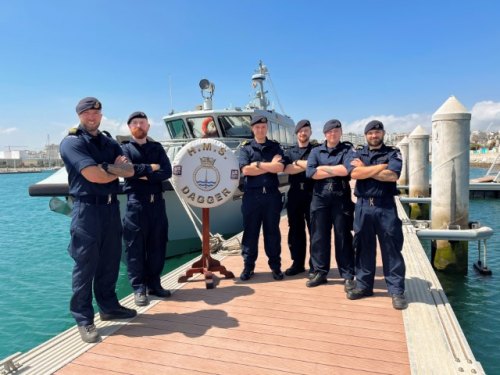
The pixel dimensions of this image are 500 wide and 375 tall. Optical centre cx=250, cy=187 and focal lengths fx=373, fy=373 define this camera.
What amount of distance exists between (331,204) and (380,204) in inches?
23.1

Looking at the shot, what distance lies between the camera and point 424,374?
235 cm

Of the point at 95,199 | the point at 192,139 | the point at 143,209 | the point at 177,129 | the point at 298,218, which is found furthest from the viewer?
the point at 177,129

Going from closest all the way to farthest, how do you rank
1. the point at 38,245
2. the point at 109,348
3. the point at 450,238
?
the point at 109,348 → the point at 450,238 → the point at 38,245

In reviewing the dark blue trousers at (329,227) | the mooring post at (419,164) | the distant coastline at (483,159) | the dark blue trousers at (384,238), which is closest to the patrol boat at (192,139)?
the dark blue trousers at (329,227)

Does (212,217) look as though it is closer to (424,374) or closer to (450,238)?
(450,238)

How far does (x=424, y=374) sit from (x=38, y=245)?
40.3ft

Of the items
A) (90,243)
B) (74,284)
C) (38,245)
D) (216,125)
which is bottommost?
(38,245)

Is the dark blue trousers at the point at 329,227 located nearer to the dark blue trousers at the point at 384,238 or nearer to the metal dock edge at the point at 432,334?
the dark blue trousers at the point at 384,238

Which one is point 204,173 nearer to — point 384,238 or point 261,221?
point 261,221

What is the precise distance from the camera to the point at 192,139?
28.5ft

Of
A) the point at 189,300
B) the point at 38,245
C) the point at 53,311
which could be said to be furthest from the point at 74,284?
the point at 38,245

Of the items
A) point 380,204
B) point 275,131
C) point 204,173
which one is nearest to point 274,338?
point 380,204

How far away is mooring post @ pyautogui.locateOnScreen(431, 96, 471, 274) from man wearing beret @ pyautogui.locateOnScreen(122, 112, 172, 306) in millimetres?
5211

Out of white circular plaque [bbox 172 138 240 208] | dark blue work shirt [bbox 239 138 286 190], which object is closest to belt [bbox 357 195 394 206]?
dark blue work shirt [bbox 239 138 286 190]
